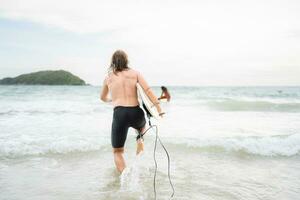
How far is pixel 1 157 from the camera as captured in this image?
6164 millimetres

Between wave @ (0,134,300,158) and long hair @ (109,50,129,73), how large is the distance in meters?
2.91

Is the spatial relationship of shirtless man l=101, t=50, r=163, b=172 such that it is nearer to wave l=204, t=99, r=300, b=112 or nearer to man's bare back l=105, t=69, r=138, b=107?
man's bare back l=105, t=69, r=138, b=107

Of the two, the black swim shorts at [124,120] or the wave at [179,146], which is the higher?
the black swim shorts at [124,120]

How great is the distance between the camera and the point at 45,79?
9481cm

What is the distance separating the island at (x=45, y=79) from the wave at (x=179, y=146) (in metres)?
91.1

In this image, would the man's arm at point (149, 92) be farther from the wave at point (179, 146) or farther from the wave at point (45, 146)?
the wave at point (45, 146)

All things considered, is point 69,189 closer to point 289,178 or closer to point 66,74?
point 289,178

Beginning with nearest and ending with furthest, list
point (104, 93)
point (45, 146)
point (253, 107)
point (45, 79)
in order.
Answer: point (104, 93) < point (45, 146) < point (253, 107) < point (45, 79)

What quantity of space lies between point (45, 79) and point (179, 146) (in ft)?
307

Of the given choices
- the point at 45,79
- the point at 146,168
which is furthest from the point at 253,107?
the point at 45,79

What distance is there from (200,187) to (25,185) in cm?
251

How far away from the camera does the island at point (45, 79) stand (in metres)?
94.8

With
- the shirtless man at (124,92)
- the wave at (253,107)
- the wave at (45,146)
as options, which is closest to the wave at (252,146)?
the wave at (45,146)

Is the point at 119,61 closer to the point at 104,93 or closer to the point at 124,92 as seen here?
the point at 124,92
